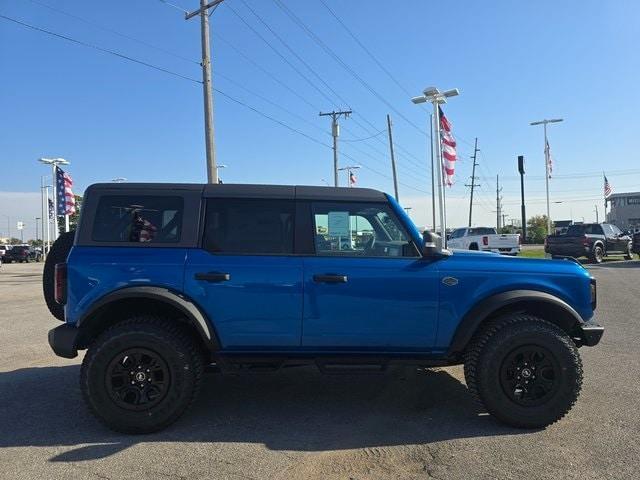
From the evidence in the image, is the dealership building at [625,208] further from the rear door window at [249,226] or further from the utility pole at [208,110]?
the rear door window at [249,226]

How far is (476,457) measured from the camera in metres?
3.84

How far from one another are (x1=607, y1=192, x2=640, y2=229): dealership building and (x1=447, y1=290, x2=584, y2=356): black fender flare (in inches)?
3740

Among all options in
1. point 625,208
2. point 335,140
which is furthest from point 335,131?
point 625,208

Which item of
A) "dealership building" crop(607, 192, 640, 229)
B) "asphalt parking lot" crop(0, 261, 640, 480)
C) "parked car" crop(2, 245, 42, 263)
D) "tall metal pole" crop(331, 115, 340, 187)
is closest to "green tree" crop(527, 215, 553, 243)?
"dealership building" crop(607, 192, 640, 229)

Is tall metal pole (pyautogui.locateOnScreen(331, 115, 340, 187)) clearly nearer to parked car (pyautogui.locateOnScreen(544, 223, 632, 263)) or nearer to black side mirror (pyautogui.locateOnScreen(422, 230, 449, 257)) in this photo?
parked car (pyautogui.locateOnScreen(544, 223, 632, 263))

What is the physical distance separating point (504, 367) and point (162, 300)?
2863 millimetres

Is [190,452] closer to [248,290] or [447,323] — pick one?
[248,290]

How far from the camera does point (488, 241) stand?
87.1 ft

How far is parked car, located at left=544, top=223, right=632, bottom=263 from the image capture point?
24.4m

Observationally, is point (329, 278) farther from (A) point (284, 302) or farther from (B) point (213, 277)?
(B) point (213, 277)

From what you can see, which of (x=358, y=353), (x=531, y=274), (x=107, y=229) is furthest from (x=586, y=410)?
(x=107, y=229)

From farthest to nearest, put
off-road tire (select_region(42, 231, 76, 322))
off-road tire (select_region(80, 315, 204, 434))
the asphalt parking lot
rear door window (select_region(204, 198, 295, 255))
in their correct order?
off-road tire (select_region(42, 231, 76, 322)) → rear door window (select_region(204, 198, 295, 255)) → off-road tire (select_region(80, 315, 204, 434)) → the asphalt parking lot

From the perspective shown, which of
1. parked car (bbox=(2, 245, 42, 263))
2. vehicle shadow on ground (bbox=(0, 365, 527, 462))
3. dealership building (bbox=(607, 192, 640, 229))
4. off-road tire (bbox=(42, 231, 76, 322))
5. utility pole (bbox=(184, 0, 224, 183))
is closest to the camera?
vehicle shadow on ground (bbox=(0, 365, 527, 462))

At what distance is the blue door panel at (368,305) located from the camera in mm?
4414
